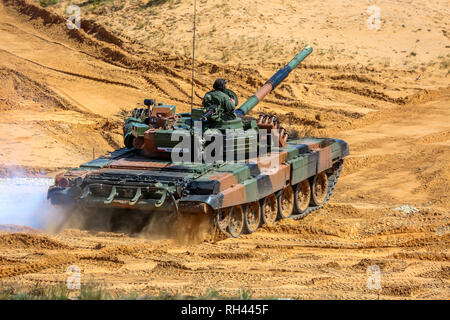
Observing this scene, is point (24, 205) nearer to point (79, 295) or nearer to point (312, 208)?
point (312, 208)

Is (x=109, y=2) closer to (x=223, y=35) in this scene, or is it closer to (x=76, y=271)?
(x=223, y=35)

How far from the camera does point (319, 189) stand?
18016 millimetres

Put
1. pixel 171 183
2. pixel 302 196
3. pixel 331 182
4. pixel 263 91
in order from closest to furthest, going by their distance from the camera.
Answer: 1. pixel 171 183
2. pixel 302 196
3. pixel 263 91
4. pixel 331 182

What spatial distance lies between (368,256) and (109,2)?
29300 mm

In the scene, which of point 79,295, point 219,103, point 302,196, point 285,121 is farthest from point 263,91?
point 79,295

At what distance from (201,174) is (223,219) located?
856mm

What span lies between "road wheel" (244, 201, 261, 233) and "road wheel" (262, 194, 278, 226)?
9.5 inches

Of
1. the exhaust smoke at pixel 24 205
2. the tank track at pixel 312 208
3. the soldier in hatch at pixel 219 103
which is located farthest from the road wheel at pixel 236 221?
the exhaust smoke at pixel 24 205

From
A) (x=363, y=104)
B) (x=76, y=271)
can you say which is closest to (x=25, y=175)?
(x=76, y=271)

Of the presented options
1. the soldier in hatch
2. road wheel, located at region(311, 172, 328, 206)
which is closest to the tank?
the soldier in hatch

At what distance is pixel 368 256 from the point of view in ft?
43.7

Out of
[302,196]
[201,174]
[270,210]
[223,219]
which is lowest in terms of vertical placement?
[223,219]

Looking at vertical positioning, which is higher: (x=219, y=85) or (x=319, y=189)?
(x=219, y=85)

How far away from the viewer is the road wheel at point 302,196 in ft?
54.6
